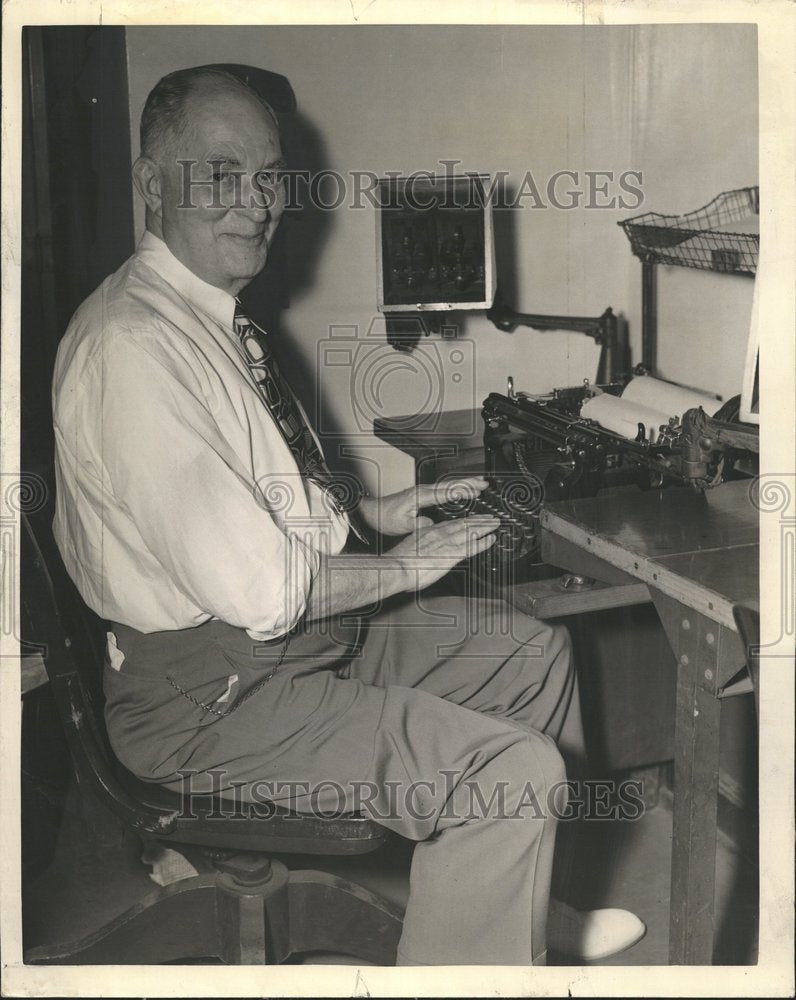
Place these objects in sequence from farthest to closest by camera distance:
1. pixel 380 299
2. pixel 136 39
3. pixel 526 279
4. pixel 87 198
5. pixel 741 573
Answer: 1. pixel 526 279
2. pixel 380 299
3. pixel 136 39
4. pixel 87 198
5. pixel 741 573

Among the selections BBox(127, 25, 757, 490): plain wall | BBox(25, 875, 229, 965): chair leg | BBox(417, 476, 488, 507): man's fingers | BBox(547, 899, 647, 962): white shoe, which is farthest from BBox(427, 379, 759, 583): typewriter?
BBox(25, 875, 229, 965): chair leg

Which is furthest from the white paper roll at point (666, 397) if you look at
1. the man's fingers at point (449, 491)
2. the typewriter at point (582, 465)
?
the man's fingers at point (449, 491)

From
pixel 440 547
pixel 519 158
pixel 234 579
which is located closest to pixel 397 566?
pixel 440 547

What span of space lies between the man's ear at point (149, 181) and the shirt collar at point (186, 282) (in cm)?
6

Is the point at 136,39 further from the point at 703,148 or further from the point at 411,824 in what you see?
the point at 411,824

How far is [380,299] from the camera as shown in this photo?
9.53 ft

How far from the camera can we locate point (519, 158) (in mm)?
2994

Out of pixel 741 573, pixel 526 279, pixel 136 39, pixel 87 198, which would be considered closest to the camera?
pixel 741 573

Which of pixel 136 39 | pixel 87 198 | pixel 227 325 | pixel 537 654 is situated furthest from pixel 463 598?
pixel 136 39

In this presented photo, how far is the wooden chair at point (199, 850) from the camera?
1.89 metres

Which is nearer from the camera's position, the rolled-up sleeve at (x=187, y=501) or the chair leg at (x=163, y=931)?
the rolled-up sleeve at (x=187, y=501)

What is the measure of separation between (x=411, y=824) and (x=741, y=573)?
73 centimetres

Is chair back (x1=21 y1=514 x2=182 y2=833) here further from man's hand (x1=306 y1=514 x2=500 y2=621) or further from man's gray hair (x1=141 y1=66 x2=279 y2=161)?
man's gray hair (x1=141 y1=66 x2=279 y2=161)

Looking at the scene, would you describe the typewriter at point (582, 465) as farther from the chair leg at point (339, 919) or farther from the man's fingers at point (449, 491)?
the chair leg at point (339, 919)
